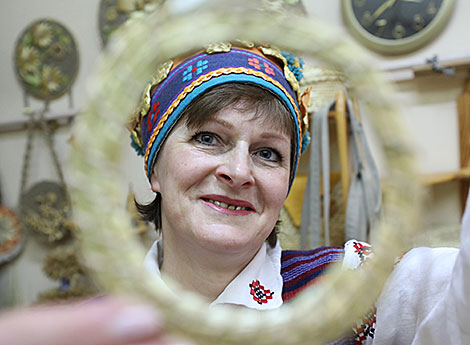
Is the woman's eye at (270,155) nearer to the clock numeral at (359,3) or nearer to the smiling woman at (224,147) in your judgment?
the smiling woman at (224,147)

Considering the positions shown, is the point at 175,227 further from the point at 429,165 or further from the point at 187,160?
the point at 429,165

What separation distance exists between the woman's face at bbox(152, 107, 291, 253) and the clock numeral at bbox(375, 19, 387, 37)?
109 centimetres

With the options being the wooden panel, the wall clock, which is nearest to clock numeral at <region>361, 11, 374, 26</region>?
the wall clock

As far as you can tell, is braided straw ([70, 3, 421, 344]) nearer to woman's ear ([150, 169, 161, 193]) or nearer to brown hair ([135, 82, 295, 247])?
brown hair ([135, 82, 295, 247])

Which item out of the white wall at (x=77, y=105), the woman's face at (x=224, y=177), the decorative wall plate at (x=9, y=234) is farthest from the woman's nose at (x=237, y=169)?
the decorative wall plate at (x=9, y=234)

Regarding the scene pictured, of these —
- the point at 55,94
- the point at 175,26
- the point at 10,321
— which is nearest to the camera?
the point at 10,321

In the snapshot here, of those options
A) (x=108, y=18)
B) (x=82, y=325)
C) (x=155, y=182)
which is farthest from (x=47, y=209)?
(x=82, y=325)

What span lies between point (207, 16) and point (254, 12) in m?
0.04

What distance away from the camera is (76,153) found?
0.34 m

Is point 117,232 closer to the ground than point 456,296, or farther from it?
farther from it


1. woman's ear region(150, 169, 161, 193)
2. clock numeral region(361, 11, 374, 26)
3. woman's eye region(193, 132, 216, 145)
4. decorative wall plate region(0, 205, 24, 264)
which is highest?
clock numeral region(361, 11, 374, 26)

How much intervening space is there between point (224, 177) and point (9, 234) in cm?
178

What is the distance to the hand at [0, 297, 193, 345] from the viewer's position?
0.27 m

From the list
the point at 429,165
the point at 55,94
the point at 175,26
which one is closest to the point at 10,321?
the point at 175,26
